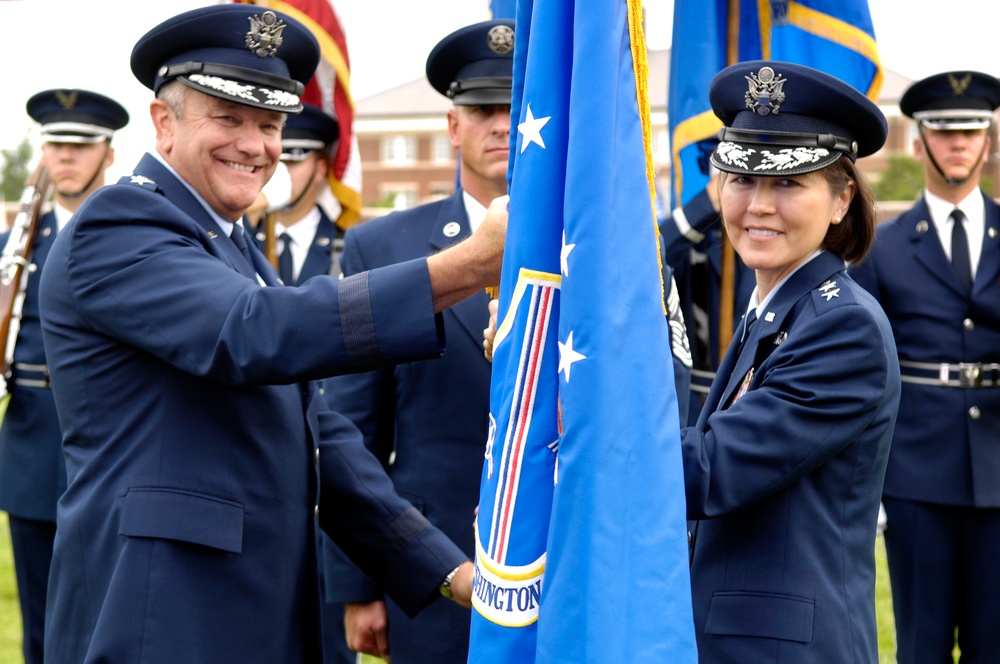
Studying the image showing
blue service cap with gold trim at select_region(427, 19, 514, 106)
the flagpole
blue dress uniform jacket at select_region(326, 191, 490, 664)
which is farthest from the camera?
the flagpole

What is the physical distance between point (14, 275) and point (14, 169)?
227 feet

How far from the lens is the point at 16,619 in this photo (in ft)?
25.5

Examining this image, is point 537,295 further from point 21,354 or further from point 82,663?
point 21,354

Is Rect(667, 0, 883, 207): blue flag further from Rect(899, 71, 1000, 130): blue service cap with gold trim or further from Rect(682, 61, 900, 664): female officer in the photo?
Rect(682, 61, 900, 664): female officer

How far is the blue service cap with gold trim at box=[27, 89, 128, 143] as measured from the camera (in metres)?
6.83

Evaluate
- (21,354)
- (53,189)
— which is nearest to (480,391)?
(21,354)

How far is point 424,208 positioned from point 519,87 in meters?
1.83

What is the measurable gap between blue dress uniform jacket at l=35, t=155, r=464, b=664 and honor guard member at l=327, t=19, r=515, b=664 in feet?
2.73

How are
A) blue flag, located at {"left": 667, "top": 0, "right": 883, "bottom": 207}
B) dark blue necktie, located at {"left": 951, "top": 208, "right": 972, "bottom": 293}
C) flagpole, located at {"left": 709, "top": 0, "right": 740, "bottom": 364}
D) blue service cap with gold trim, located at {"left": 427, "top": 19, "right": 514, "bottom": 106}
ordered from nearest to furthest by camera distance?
blue service cap with gold trim, located at {"left": 427, "top": 19, "right": 514, "bottom": 106}, blue flag, located at {"left": 667, "top": 0, "right": 883, "bottom": 207}, flagpole, located at {"left": 709, "top": 0, "right": 740, "bottom": 364}, dark blue necktie, located at {"left": 951, "top": 208, "right": 972, "bottom": 293}

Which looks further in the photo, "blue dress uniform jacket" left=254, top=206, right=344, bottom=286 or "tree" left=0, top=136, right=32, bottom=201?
"tree" left=0, top=136, right=32, bottom=201

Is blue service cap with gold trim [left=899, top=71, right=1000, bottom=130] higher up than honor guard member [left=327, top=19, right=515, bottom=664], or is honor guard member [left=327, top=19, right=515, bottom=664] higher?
blue service cap with gold trim [left=899, top=71, right=1000, bottom=130]

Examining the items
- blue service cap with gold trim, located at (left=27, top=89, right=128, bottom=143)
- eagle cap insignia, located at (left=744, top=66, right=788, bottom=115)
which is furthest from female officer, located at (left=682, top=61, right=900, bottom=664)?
blue service cap with gold trim, located at (left=27, top=89, right=128, bottom=143)

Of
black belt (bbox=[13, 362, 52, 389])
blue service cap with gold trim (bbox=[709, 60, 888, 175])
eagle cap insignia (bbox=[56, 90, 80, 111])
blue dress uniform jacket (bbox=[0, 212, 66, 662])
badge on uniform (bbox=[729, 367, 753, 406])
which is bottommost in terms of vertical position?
blue dress uniform jacket (bbox=[0, 212, 66, 662])

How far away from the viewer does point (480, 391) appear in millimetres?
4020
